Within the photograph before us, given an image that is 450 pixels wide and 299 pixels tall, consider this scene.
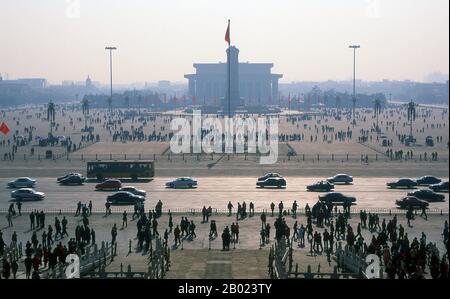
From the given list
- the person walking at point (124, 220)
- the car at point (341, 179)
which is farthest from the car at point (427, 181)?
the person walking at point (124, 220)

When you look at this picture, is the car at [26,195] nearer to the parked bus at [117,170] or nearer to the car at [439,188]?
the parked bus at [117,170]

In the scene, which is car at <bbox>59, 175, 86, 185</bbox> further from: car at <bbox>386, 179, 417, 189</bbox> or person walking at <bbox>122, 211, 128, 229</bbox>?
car at <bbox>386, 179, 417, 189</bbox>

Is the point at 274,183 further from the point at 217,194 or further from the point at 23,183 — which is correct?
the point at 23,183

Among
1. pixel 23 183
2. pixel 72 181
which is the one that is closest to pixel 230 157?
pixel 72 181

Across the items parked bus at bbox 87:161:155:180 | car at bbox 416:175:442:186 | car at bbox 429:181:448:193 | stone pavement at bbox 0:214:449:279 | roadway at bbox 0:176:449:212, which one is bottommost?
stone pavement at bbox 0:214:449:279

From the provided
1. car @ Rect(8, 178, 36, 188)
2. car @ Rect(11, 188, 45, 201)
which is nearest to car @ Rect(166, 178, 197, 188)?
car @ Rect(8, 178, 36, 188)

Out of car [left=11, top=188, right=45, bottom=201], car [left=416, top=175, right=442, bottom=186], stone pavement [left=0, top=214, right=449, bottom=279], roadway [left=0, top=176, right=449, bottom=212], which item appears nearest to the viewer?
stone pavement [left=0, top=214, right=449, bottom=279]

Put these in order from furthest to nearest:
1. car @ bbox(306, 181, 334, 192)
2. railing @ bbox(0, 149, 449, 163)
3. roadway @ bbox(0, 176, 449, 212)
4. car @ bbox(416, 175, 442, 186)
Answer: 1. railing @ bbox(0, 149, 449, 163)
2. car @ bbox(416, 175, 442, 186)
3. car @ bbox(306, 181, 334, 192)
4. roadway @ bbox(0, 176, 449, 212)
